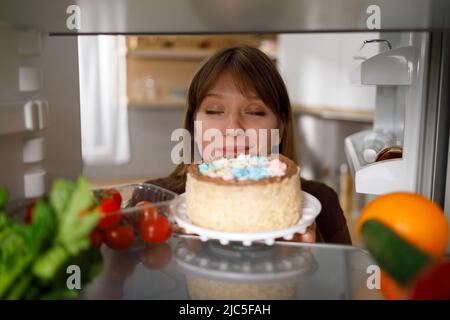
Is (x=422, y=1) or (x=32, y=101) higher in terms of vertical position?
(x=422, y=1)

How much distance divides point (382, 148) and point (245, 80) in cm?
34

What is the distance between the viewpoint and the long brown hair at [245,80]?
41.9 inches

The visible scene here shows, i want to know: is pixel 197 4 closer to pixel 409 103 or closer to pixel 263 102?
pixel 409 103

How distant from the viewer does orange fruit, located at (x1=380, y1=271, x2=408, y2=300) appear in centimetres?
47

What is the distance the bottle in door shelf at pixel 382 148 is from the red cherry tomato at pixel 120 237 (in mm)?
539

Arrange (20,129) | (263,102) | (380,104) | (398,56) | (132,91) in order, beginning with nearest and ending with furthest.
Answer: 1. (20,129)
2. (398,56)
3. (263,102)
4. (380,104)
5. (132,91)

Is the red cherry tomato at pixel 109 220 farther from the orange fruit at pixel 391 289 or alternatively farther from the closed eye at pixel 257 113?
the closed eye at pixel 257 113

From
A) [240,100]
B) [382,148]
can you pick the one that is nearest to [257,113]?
[240,100]

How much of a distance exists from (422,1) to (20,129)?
553 millimetres

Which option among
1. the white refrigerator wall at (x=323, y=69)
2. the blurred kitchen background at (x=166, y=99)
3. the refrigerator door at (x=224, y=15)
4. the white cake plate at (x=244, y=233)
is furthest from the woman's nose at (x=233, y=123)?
the blurred kitchen background at (x=166, y=99)

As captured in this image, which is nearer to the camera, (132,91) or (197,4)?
(197,4)

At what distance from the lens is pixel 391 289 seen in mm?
501

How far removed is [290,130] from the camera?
1.20 metres
